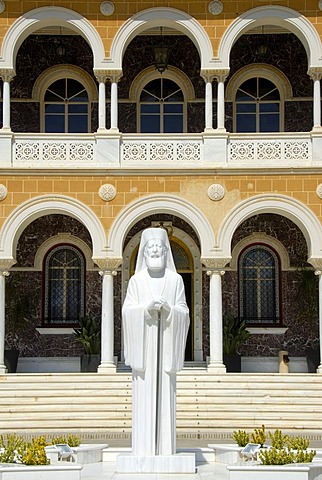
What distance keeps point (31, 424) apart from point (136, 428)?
25.4ft

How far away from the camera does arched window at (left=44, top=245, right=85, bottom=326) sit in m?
25.2

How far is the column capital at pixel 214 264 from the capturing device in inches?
890

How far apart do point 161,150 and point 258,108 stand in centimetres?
383

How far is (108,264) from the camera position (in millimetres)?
22688

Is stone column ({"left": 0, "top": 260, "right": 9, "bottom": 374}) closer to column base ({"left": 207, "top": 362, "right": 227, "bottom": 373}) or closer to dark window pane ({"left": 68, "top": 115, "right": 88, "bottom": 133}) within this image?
column base ({"left": 207, "top": 362, "right": 227, "bottom": 373})

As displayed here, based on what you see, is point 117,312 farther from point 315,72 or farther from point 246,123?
point 315,72

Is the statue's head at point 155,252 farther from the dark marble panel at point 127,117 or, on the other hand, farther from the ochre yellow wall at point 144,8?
the dark marble panel at point 127,117

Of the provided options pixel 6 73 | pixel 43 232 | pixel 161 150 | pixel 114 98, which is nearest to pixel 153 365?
pixel 161 150

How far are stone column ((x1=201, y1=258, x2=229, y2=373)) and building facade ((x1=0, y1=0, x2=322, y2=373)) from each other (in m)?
0.04

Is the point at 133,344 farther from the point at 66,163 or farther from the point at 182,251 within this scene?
the point at 182,251

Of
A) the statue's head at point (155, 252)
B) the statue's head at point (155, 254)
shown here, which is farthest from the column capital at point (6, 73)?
the statue's head at point (155, 254)

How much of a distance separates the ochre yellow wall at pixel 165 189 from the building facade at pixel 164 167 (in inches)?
1.3

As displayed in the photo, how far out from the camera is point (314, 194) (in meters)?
22.7

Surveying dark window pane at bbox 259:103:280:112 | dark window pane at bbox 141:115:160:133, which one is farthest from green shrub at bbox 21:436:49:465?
dark window pane at bbox 259:103:280:112
